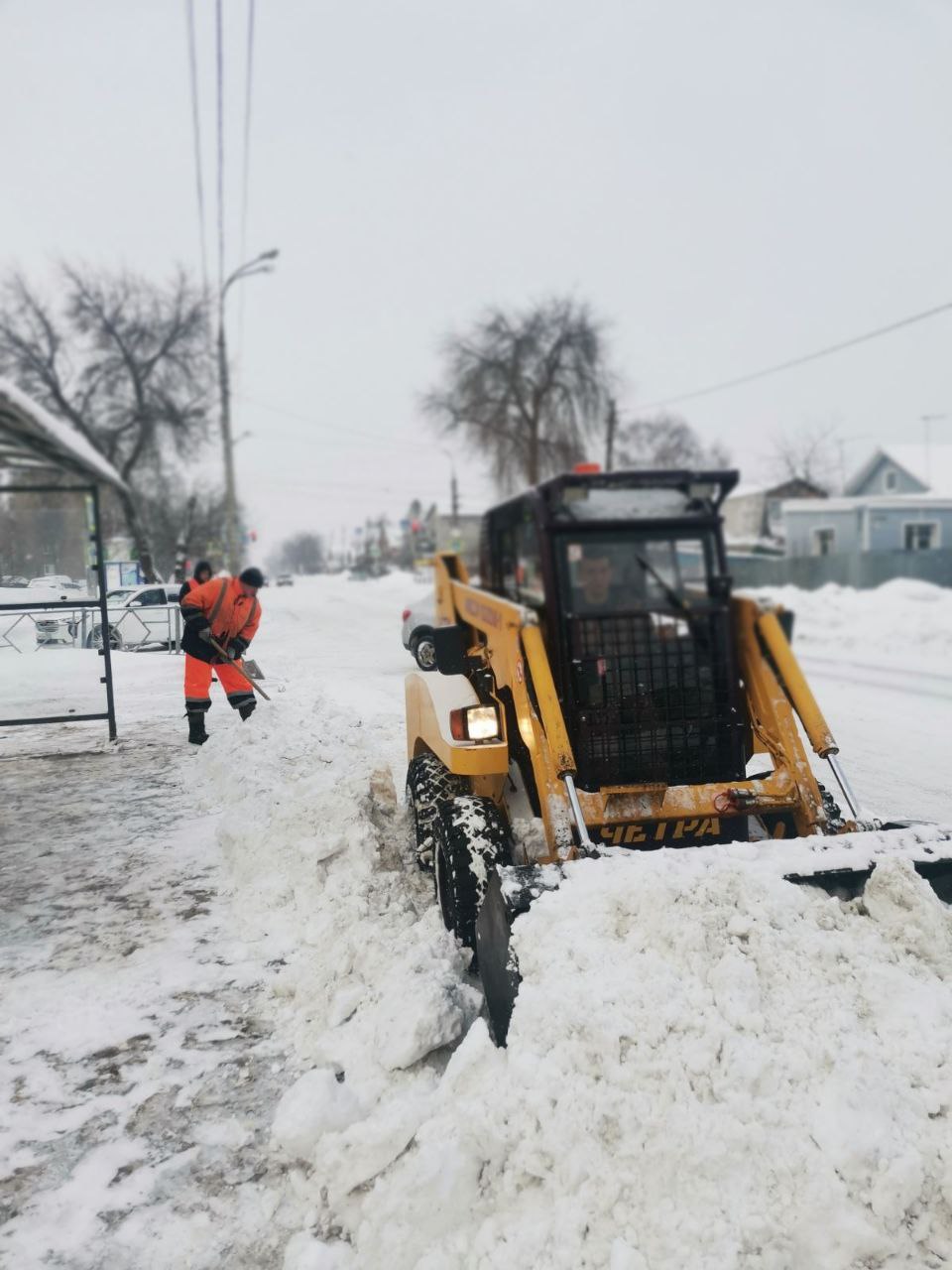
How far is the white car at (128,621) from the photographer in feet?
28.8

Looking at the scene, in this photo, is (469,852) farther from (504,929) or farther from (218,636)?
(218,636)

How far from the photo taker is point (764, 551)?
42.6 m

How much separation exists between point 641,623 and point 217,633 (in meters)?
5.36

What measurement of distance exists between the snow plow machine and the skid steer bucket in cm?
44

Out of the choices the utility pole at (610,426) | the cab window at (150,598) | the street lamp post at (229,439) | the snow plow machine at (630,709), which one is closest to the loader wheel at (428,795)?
the snow plow machine at (630,709)

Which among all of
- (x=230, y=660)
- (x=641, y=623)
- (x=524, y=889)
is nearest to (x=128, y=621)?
(x=230, y=660)

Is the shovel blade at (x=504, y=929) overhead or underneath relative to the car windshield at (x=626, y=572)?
underneath

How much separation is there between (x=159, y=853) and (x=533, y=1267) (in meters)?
4.10

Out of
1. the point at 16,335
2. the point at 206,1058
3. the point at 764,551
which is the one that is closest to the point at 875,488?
the point at 764,551

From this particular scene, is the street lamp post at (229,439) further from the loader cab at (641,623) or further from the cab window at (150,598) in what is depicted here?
the loader cab at (641,623)

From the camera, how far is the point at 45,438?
4.62 metres

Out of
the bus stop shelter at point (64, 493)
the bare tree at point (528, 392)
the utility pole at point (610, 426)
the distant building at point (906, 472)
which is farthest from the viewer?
the distant building at point (906, 472)

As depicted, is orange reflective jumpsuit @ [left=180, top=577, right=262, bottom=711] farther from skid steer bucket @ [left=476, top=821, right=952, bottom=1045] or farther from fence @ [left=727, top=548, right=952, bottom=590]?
fence @ [left=727, top=548, right=952, bottom=590]

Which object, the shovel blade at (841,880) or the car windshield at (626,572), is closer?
the shovel blade at (841,880)
